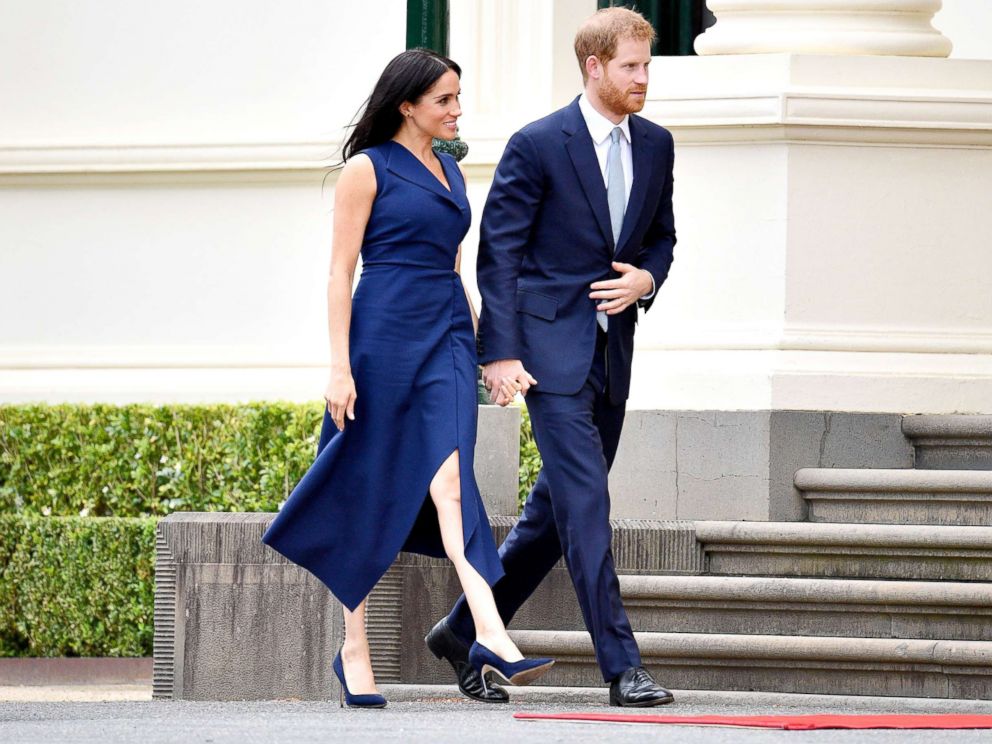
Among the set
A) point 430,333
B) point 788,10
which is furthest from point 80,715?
point 788,10

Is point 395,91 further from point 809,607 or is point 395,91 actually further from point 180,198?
point 180,198

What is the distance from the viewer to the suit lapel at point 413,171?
21.5 ft

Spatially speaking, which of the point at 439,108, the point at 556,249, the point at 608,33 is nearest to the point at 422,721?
the point at 556,249

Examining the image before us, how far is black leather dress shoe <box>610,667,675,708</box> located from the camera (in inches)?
241

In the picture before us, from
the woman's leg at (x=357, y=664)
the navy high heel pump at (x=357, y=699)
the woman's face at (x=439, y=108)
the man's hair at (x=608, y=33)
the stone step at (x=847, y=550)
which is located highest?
the man's hair at (x=608, y=33)

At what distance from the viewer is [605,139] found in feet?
21.7

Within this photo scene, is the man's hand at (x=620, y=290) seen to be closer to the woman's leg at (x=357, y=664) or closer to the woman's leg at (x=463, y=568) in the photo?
the woman's leg at (x=463, y=568)

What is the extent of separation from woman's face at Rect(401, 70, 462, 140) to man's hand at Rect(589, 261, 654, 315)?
2.20ft

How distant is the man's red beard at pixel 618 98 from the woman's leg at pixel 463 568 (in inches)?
46.7

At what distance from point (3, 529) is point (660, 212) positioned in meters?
4.49

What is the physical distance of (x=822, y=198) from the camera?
27.2 feet

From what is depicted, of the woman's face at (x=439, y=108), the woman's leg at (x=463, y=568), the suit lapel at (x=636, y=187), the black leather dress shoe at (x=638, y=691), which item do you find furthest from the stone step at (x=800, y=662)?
the woman's face at (x=439, y=108)

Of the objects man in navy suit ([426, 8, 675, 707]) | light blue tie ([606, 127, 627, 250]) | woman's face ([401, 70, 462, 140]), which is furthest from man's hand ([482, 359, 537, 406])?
woman's face ([401, 70, 462, 140])

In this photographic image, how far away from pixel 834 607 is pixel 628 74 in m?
1.95
